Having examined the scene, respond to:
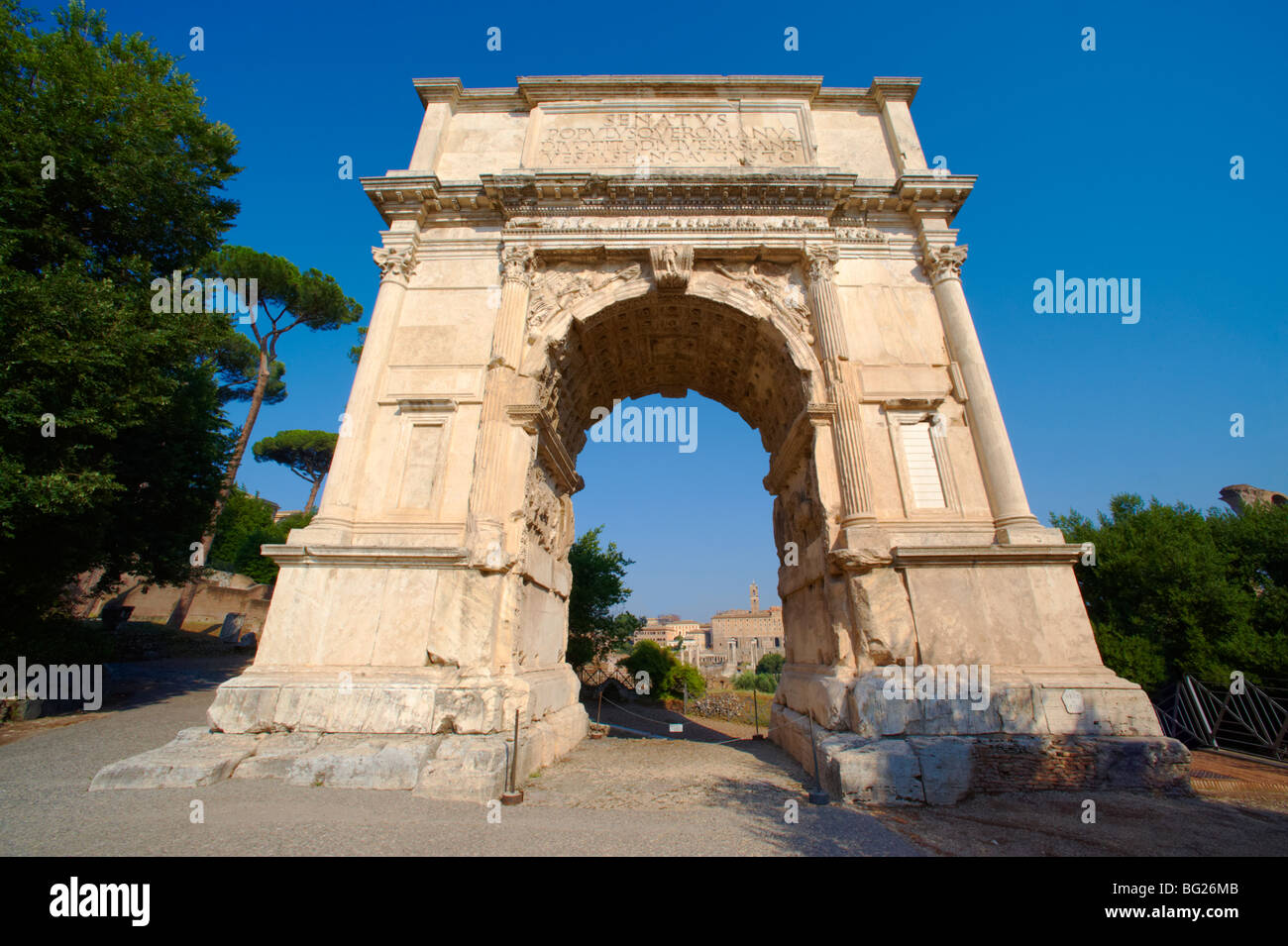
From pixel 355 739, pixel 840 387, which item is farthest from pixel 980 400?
pixel 355 739

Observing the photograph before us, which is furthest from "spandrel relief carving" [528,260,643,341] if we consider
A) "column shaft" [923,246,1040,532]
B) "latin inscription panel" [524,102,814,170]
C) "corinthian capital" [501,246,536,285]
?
"column shaft" [923,246,1040,532]

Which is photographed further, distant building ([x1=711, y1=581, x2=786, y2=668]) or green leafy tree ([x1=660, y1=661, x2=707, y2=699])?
distant building ([x1=711, y1=581, x2=786, y2=668])

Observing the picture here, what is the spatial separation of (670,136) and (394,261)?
620cm

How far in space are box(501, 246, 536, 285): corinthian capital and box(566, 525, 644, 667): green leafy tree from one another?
15.4m

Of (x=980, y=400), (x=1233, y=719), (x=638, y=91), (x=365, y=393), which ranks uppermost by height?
(x=638, y=91)

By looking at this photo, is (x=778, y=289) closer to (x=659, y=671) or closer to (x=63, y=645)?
(x=63, y=645)

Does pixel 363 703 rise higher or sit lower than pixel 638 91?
lower

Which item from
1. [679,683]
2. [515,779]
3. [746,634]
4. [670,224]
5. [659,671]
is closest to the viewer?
[515,779]

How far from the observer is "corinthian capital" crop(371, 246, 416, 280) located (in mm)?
9359

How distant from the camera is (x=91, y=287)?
858 cm

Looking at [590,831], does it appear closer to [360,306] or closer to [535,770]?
[535,770]

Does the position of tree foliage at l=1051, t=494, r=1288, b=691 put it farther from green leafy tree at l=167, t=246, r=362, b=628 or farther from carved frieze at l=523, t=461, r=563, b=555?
green leafy tree at l=167, t=246, r=362, b=628

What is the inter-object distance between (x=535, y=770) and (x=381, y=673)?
2.57 m

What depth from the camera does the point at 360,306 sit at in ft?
89.5
